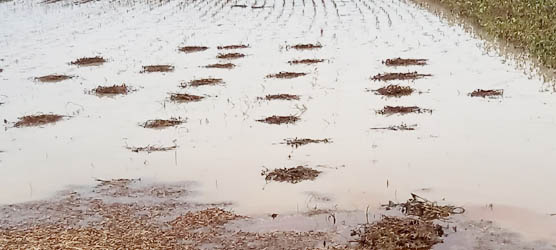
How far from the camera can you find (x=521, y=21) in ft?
37.8

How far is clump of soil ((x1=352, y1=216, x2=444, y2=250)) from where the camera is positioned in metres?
4.37

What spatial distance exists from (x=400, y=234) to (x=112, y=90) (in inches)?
217

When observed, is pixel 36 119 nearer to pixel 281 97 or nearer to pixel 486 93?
pixel 281 97

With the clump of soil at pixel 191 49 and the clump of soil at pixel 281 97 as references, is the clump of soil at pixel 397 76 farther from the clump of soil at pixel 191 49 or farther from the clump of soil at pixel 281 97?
the clump of soil at pixel 191 49

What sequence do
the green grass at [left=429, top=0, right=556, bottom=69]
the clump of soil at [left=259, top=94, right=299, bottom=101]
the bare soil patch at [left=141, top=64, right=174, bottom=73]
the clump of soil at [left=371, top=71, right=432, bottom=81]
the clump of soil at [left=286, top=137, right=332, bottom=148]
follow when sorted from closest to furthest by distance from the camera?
1. the clump of soil at [left=286, top=137, right=332, bottom=148]
2. the clump of soil at [left=259, top=94, right=299, bottom=101]
3. the clump of soil at [left=371, top=71, right=432, bottom=81]
4. the green grass at [left=429, top=0, right=556, bottom=69]
5. the bare soil patch at [left=141, top=64, right=174, bottom=73]

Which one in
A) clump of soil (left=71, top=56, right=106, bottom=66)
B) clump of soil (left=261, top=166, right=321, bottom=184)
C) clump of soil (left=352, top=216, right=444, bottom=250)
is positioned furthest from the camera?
clump of soil (left=71, top=56, right=106, bottom=66)

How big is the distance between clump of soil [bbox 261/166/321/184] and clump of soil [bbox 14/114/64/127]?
3049mm

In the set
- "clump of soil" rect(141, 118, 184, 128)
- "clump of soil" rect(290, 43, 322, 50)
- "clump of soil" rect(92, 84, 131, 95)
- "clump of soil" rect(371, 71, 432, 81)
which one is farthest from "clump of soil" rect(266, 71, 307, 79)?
"clump of soil" rect(141, 118, 184, 128)

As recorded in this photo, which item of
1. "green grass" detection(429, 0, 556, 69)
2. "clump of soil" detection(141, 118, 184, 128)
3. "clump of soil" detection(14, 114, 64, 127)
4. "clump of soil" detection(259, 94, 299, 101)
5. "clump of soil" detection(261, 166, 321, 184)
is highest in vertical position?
"green grass" detection(429, 0, 556, 69)

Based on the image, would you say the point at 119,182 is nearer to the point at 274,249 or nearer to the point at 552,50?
the point at 274,249

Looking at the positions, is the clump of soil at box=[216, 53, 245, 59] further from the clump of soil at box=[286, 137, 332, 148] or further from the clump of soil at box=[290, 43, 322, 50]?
the clump of soil at box=[286, 137, 332, 148]

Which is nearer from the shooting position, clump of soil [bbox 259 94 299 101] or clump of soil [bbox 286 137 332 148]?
clump of soil [bbox 286 137 332 148]

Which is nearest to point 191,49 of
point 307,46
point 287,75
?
point 307,46

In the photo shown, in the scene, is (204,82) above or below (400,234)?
above
